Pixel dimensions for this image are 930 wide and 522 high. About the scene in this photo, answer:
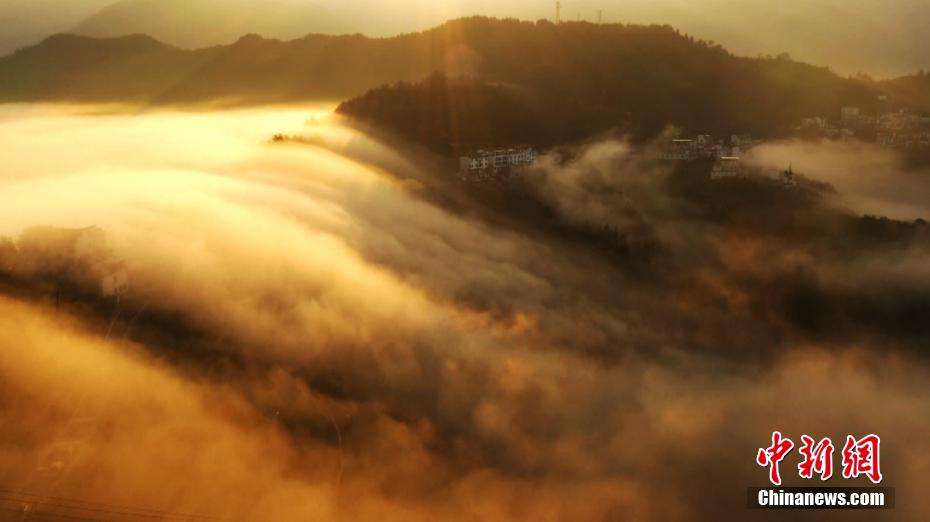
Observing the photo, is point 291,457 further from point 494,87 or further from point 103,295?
point 494,87

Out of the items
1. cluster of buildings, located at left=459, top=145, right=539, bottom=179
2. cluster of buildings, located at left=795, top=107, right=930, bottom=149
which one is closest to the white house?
cluster of buildings, located at left=459, top=145, right=539, bottom=179

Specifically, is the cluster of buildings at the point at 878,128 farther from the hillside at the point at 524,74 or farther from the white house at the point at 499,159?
the white house at the point at 499,159

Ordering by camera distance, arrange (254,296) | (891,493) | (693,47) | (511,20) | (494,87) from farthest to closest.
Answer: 1. (693,47)
2. (511,20)
3. (494,87)
4. (254,296)
5. (891,493)

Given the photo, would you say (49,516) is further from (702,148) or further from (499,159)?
(702,148)

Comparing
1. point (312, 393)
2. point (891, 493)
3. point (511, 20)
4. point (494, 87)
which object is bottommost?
point (891, 493)

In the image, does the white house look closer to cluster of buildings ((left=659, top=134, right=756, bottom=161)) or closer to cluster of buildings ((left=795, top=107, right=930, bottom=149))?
cluster of buildings ((left=659, top=134, right=756, bottom=161))

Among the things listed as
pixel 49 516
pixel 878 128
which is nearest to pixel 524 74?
pixel 878 128

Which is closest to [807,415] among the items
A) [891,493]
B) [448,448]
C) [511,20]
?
[891,493]
